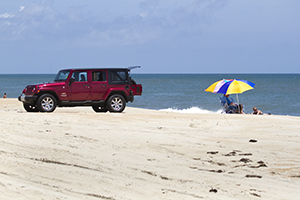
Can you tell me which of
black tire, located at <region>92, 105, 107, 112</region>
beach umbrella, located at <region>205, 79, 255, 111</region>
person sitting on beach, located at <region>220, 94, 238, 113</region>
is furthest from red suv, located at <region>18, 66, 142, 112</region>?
person sitting on beach, located at <region>220, 94, 238, 113</region>

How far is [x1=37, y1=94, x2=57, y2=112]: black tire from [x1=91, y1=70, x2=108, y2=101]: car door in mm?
1327

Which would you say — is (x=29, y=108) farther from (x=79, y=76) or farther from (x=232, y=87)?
(x=232, y=87)

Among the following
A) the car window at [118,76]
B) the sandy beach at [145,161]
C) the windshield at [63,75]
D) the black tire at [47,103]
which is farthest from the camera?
the car window at [118,76]

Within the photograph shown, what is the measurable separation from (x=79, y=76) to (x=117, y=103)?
160cm

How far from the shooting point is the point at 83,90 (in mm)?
14242

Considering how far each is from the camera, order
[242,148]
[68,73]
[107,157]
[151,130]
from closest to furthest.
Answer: [107,157], [242,148], [151,130], [68,73]

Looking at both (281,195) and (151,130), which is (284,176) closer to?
(281,195)

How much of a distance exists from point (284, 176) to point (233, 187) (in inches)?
43.4

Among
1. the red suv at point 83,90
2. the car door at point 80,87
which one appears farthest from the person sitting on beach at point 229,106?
the car door at point 80,87

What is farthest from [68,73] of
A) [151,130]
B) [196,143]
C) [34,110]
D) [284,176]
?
[284,176]

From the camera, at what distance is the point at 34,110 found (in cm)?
1473

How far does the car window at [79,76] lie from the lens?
14191 millimetres

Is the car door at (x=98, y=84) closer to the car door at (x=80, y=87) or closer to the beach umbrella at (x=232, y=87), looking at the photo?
the car door at (x=80, y=87)

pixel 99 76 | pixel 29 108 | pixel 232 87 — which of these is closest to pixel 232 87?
pixel 232 87
